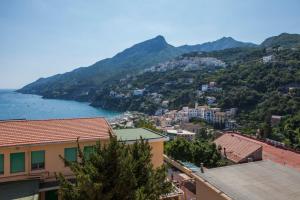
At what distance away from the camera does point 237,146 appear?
32938mm

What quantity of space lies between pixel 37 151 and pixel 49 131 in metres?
1.20

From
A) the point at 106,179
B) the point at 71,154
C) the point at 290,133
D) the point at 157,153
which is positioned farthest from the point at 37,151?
the point at 290,133

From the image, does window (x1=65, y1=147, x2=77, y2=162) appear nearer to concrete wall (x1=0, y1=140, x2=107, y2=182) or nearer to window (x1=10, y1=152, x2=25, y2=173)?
concrete wall (x1=0, y1=140, x2=107, y2=182)

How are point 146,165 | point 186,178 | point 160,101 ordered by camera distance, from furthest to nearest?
point 160,101 → point 186,178 → point 146,165

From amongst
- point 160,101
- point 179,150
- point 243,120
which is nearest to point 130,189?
point 179,150

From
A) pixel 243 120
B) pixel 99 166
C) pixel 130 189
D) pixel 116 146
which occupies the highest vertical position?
pixel 116 146

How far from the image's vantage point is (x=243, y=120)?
87.2 m

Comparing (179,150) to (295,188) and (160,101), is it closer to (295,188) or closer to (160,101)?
(295,188)

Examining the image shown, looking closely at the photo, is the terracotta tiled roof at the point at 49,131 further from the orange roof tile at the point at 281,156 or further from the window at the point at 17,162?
the orange roof tile at the point at 281,156

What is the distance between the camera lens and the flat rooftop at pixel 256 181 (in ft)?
28.6

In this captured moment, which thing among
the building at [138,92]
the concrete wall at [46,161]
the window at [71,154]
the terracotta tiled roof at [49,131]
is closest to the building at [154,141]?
the terracotta tiled roof at [49,131]

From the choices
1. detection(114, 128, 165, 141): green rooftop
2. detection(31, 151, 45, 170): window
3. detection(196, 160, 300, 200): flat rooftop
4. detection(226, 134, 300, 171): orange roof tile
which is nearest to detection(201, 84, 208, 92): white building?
detection(226, 134, 300, 171): orange roof tile

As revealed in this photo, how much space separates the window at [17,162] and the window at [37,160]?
400mm

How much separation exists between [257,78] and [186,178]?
327ft
